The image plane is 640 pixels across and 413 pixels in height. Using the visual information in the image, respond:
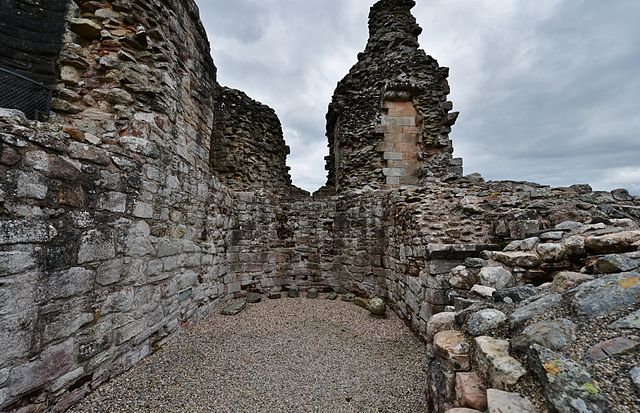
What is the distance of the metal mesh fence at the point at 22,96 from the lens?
3.07 meters

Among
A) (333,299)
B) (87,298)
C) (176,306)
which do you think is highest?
(87,298)

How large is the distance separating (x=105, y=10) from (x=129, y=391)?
14.5 feet

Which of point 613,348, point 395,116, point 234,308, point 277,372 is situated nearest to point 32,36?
point 234,308

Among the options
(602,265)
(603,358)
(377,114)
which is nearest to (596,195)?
(602,265)

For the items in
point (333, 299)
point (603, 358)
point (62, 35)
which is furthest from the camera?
point (333, 299)

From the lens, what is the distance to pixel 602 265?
185cm

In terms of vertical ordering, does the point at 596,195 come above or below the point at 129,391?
above

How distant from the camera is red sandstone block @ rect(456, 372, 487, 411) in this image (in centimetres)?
138

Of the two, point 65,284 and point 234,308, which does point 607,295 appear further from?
point 234,308

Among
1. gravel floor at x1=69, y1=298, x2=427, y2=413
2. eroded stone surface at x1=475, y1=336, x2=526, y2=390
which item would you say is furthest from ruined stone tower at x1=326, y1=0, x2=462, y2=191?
eroded stone surface at x1=475, y1=336, x2=526, y2=390

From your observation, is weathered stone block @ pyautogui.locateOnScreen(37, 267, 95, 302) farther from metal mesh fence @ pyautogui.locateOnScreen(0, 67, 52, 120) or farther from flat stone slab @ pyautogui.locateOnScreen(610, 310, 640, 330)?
flat stone slab @ pyautogui.locateOnScreen(610, 310, 640, 330)

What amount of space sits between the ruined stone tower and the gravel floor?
15.5 feet

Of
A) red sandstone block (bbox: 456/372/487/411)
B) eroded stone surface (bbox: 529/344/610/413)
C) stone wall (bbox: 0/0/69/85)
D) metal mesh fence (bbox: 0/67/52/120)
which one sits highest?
stone wall (bbox: 0/0/69/85)

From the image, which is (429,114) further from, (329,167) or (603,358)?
(603,358)
